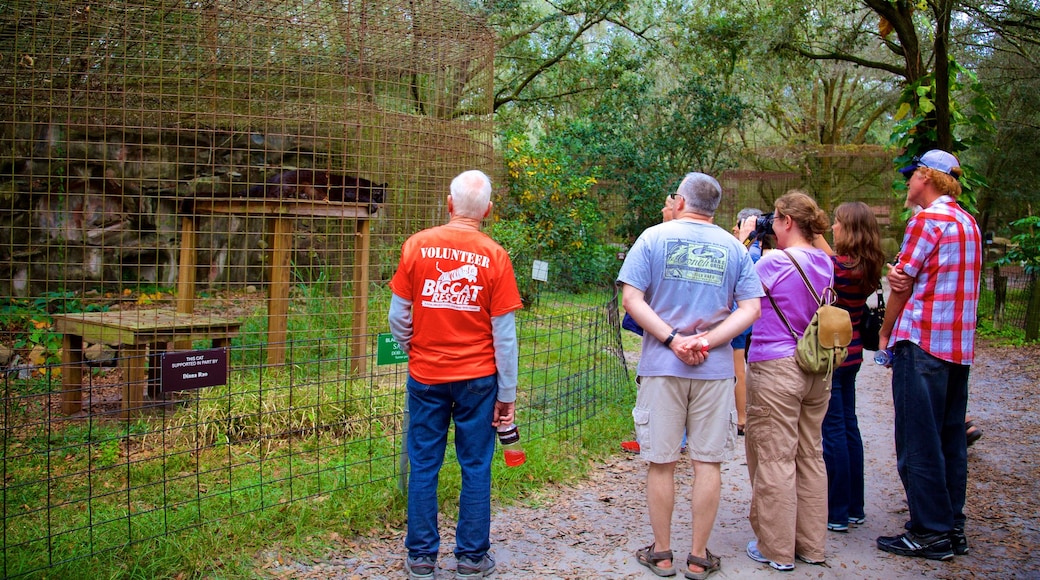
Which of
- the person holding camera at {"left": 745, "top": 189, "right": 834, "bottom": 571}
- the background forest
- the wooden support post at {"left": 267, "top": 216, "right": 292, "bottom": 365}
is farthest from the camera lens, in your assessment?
the background forest

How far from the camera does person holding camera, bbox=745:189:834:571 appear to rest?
147 inches

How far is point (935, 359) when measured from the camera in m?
3.92

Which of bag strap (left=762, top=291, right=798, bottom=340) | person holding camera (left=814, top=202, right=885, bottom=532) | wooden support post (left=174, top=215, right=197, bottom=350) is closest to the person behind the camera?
bag strap (left=762, top=291, right=798, bottom=340)

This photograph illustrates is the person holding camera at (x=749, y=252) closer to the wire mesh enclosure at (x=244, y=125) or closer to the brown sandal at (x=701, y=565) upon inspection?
the brown sandal at (x=701, y=565)

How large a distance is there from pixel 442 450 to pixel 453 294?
723 mm

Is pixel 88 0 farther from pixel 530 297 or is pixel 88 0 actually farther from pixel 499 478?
pixel 530 297

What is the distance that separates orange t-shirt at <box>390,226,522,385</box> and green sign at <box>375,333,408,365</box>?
2.44 ft

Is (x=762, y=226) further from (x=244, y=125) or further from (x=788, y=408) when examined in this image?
(x=244, y=125)

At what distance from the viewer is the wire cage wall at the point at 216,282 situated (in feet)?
14.1

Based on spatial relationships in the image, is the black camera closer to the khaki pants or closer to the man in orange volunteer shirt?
the khaki pants

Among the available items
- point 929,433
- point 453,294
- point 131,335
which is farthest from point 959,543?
point 131,335

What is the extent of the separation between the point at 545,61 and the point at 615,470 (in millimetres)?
9701

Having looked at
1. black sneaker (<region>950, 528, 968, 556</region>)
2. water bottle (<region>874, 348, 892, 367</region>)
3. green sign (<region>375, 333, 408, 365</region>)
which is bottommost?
black sneaker (<region>950, 528, 968, 556</region>)

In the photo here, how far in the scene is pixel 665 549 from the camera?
3723 millimetres
